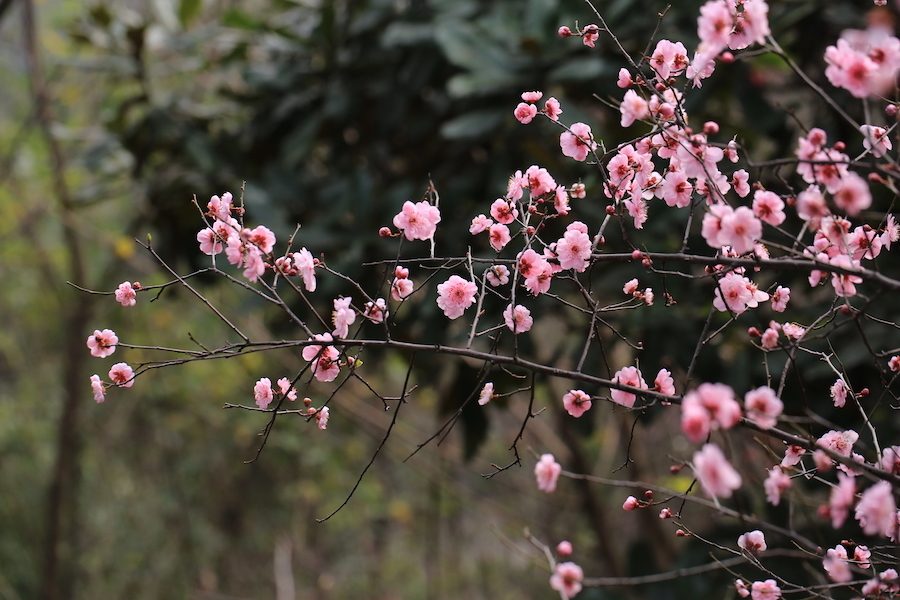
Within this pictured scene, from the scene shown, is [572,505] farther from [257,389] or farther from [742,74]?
[257,389]

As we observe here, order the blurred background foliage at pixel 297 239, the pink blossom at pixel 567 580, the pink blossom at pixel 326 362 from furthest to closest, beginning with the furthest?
the blurred background foliage at pixel 297 239
the pink blossom at pixel 326 362
the pink blossom at pixel 567 580

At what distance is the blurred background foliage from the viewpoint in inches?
55.8

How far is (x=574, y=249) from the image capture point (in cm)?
72

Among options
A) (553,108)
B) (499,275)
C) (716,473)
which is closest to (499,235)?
(499,275)

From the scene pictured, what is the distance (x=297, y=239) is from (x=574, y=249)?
2.81ft

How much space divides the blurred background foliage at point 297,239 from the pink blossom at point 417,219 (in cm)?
28

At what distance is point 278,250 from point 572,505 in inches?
52.4

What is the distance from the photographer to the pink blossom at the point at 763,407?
0.52m

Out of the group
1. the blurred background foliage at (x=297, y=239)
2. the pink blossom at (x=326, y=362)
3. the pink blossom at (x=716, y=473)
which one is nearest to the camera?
the pink blossom at (x=716, y=473)

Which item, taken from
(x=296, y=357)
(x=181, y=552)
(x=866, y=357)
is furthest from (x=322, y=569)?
(x=866, y=357)

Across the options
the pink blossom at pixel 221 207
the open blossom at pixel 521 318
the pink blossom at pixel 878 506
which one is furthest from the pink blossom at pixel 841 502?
the pink blossom at pixel 221 207

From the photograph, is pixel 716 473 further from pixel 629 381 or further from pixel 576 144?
pixel 576 144

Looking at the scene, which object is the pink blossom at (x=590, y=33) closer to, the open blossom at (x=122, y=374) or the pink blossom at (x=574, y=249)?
the pink blossom at (x=574, y=249)

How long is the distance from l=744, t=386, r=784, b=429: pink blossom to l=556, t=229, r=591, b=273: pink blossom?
225 mm
